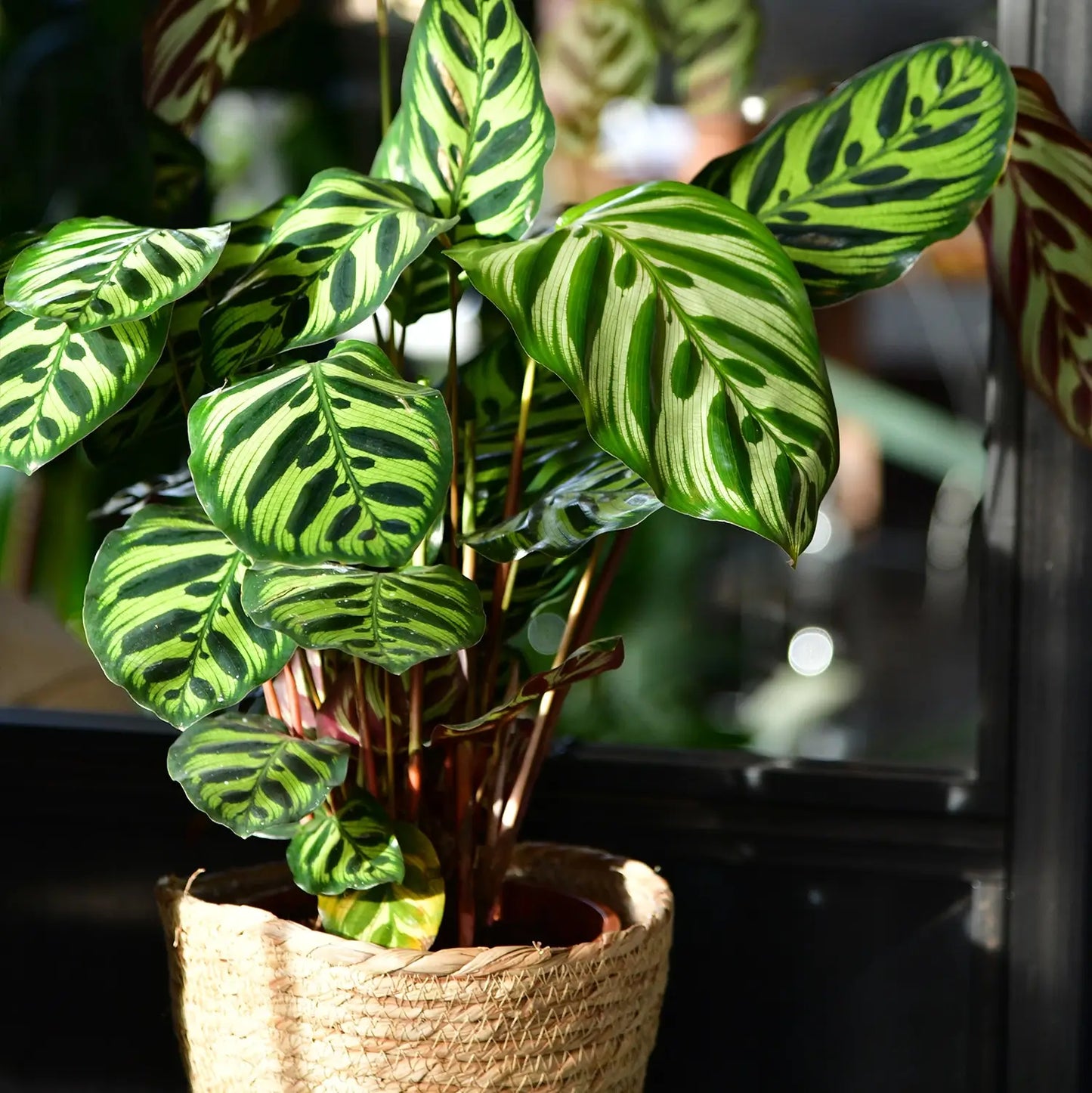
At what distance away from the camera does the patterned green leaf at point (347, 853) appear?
75 cm

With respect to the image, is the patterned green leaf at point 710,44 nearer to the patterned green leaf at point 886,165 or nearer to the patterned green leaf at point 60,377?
the patterned green leaf at point 886,165

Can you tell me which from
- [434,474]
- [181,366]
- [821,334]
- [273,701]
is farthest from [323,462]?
[821,334]

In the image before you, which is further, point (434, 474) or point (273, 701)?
point (273, 701)

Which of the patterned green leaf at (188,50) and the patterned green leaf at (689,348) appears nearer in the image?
the patterned green leaf at (689,348)

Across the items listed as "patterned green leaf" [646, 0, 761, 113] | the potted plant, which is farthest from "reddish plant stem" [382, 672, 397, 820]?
"patterned green leaf" [646, 0, 761, 113]

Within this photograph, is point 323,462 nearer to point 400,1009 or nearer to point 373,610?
point 373,610

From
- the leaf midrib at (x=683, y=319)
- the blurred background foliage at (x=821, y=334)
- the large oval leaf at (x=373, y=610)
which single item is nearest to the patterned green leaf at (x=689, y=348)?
the leaf midrib at (x=683, y=319)

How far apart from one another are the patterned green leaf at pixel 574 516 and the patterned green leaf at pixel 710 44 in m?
0.59

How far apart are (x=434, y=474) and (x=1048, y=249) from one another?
0.59 meters

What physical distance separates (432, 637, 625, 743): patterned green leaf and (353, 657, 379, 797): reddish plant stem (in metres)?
0.08

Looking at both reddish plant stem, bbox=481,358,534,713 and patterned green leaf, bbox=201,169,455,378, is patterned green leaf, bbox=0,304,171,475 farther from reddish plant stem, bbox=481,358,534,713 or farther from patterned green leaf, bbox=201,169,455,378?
reddish plant stem, bbox=481,358,534,713

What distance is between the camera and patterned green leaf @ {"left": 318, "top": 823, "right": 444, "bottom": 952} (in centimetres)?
79

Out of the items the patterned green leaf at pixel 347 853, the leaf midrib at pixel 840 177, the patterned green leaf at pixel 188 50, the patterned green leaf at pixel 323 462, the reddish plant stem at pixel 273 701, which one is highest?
the patterned green leaf at pixel 188 50

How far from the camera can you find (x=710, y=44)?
1.18 m
